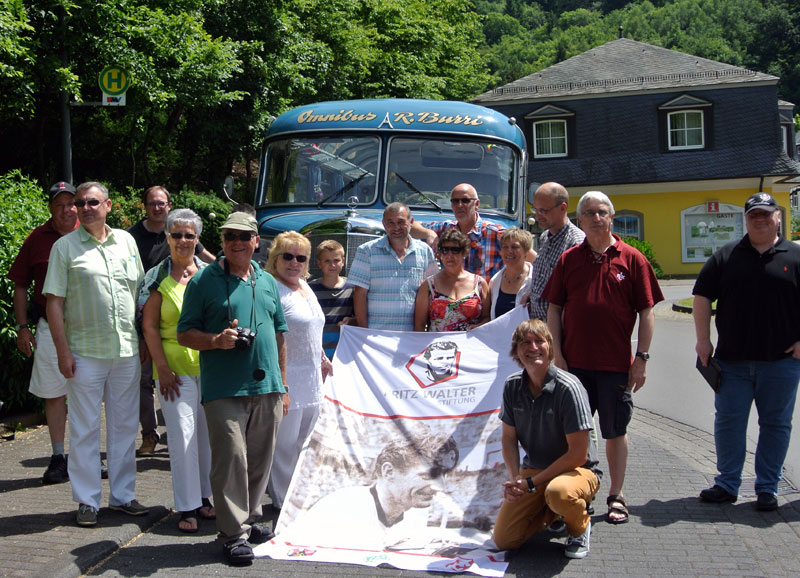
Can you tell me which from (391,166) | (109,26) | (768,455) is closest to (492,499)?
(768,455)

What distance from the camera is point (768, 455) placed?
6.48 meters

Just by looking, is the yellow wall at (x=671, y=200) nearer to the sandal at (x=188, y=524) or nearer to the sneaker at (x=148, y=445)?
the sneaker at (x=148, y=445)

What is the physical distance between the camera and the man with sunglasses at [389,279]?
23.1 feet

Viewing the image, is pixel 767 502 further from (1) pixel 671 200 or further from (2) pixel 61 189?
(1) pixel 671 200

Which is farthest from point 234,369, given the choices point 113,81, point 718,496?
point 113,81

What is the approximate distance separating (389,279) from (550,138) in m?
34.2

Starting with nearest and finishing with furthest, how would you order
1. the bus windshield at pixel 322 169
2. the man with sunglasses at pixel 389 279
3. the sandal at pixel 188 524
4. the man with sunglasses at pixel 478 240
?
the sandal at pixel 188 524
the man with sunglasses at pixel 389 279
the man with sunglasses at pixel 478 240
the bus windshield at pixel 322 169

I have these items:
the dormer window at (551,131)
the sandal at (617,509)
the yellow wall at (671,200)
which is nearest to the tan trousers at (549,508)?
the sandal at (617,509)

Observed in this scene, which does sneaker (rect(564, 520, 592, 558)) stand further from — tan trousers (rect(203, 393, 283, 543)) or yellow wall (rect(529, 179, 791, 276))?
yellow wall (rect(529, 179, 791, 276))

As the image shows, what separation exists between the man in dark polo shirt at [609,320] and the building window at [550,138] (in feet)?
113

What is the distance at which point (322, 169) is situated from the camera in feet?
33.7

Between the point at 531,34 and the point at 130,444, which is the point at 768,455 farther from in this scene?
the point at 531,34

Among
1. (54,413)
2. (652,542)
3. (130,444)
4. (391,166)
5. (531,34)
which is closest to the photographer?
(652,542)

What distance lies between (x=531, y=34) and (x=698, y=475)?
105 meters
